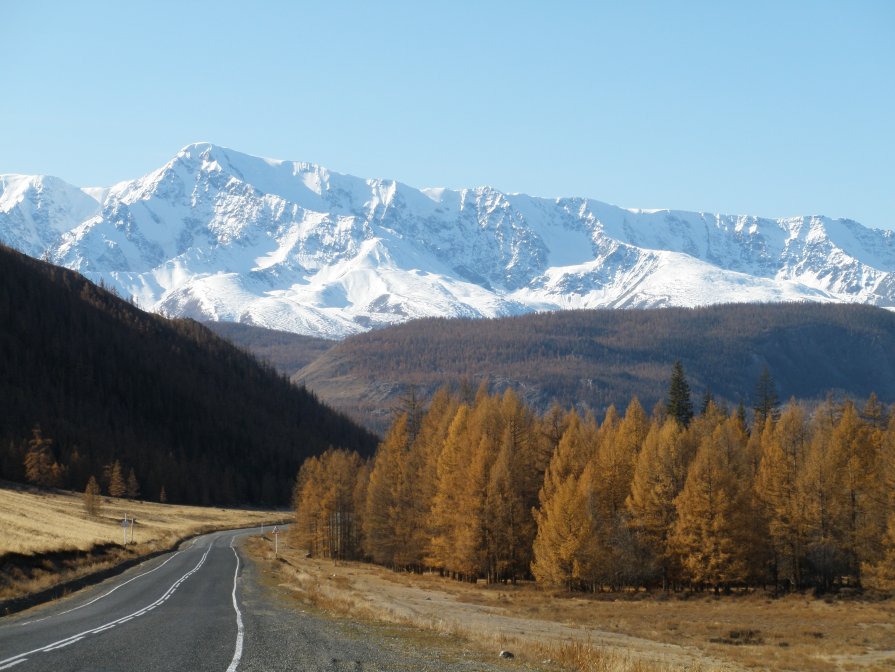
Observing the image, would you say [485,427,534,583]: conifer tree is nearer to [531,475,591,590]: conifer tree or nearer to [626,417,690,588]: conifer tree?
[531,475,591,590]: conifer tree

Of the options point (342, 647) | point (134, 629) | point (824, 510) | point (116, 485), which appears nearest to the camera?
point (342, 647)

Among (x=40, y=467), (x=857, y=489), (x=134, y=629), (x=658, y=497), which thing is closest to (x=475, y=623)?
(x=134, y=629)

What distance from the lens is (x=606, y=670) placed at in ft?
82.5

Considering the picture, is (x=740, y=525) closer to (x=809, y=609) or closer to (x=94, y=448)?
(x=809, y=609)

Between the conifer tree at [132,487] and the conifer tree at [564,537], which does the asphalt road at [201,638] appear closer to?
the conifer tree at [564,537]

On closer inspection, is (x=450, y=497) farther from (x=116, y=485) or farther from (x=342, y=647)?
(x=116, y=485)

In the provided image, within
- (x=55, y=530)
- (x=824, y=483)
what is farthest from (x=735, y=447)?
(x=55, y=530)

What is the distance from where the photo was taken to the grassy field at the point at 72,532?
46.4 meters

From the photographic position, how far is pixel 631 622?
183 ft

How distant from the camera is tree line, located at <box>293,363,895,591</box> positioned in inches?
2803

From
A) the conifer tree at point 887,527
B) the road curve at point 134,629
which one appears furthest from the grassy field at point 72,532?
the conifer tree at point 887,527

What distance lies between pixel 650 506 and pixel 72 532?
46101mm

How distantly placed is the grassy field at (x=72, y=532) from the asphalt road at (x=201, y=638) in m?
3.51

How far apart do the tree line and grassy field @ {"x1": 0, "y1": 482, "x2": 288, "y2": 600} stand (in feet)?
86.8
